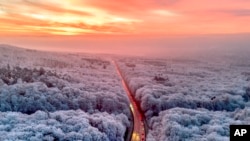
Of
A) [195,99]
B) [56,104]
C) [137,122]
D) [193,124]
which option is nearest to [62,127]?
[137,122]

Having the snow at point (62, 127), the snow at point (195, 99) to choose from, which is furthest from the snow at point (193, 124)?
the snow at point (62, 127)

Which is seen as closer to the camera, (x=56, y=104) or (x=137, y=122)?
(x=137, y=122)

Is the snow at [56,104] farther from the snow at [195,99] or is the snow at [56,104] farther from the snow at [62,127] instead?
the snow at [195,99]

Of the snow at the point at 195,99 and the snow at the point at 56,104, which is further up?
the snow at the point at 56,104

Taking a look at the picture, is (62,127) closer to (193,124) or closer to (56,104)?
(56,104)

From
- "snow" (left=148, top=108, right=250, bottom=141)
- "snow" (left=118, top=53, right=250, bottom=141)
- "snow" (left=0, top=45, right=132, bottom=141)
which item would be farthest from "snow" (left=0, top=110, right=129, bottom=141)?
"snow" (left=118, top=53, right=250, bottom=141)

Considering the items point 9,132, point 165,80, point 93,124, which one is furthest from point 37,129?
point 165,80

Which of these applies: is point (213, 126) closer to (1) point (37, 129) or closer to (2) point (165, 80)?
(1) point (37, 129)

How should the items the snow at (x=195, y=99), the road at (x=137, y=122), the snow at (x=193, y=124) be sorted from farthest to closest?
the road at (x=137, y=122), the snow at (x=195, y=99), the snow at (x=193, y=124)

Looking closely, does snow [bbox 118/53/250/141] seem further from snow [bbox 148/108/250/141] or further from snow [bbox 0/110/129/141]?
snow [bbox 0/110/129/141]
